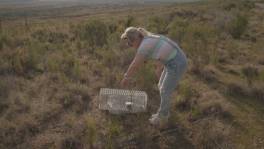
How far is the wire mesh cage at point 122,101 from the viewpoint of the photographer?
464 cm

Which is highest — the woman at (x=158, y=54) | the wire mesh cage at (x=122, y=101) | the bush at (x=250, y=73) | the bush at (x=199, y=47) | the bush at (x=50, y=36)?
the woman at (x=158, y=54)

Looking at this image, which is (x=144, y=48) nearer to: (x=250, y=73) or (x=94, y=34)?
(x=250, y=73)

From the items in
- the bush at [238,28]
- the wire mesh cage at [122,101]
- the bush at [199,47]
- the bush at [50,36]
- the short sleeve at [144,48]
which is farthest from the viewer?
the bush at [50,36]

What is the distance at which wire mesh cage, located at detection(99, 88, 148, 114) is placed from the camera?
464cm

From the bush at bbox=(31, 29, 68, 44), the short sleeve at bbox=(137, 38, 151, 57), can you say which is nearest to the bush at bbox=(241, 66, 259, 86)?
the short sleeve at bbox=(137, 38, 151, 57)

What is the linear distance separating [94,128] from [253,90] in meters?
3.55

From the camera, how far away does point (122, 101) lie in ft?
15.9

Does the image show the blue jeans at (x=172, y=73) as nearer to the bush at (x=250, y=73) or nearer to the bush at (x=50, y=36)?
the bush at (x=250, y=73)

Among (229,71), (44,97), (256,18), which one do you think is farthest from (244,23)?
(44,97)

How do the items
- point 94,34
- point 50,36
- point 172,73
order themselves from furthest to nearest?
point 50,36, point 94,34, point 172,73

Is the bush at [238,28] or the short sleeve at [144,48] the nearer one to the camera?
the short sleeve at [144,48]

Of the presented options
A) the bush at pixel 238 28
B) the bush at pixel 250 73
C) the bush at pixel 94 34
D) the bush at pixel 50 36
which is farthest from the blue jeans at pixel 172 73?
the bush at pixel 238 28

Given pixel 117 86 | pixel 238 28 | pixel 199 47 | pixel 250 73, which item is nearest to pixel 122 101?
pixel 117 86

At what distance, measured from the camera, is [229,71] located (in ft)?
23.0
